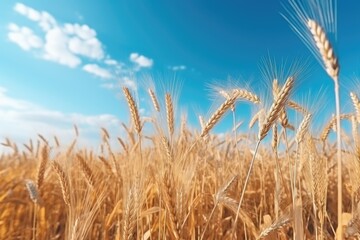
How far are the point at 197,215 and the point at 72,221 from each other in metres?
1.07

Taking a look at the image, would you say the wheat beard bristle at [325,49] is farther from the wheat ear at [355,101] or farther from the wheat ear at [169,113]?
the wheat ear at [169,113]

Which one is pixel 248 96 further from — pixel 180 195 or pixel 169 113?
pixel 180 195

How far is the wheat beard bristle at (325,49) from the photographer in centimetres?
100

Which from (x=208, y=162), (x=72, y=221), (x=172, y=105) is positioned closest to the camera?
(x=72, y=221)

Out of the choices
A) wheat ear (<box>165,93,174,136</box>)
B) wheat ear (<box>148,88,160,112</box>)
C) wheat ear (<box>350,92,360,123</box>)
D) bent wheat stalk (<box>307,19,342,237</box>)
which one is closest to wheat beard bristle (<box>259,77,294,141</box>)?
bent wheat stalk (<box>307,19,342,237</box>)

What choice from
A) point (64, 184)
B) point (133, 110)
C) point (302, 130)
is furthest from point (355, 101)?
point (64, 184)

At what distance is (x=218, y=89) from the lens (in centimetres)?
312

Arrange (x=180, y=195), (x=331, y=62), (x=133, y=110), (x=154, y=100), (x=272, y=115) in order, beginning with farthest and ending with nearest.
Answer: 1. (x=154, y=100)
2. (x=133, y=110)
3. (x=180, y=195)
4. (x=272, y=115)
5. (x=331, y=62)

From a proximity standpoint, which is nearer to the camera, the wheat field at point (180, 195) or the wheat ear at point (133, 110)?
the wheat field at point (180, 195)

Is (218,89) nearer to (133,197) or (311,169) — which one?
(311,169)

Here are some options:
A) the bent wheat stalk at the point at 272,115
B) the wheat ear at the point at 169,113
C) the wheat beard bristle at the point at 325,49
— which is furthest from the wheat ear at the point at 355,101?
the wheat ear at the point at 169,113

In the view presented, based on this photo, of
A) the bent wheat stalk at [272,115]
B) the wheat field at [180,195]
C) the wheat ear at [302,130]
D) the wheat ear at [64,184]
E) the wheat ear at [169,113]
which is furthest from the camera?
the wheat ear at [169,113]

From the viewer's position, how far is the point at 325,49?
3.53ft

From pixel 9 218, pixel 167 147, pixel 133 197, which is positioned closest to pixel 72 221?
pixel 133 197
